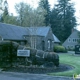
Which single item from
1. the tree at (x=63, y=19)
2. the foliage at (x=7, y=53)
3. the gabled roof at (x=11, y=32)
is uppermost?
the tree at (x=63, y=19)

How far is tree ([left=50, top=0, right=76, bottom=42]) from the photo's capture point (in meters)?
72.6

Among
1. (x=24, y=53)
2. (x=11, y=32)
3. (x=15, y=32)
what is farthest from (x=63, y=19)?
(x=24, y=53)

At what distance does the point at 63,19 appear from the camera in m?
75.2

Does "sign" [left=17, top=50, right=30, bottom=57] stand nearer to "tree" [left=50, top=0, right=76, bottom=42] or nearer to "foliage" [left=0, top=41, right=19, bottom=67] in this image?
"foliage" [left=0, top=41, right=19, bottom=67]

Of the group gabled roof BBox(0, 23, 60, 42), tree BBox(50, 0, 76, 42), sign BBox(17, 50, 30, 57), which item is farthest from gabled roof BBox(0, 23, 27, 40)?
tree BBox(50, 0, 76, 42)

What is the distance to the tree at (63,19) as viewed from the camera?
7256cm

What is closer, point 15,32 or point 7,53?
point 7,53

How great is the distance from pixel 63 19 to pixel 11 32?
40.9 m

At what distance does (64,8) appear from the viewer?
7862 cm

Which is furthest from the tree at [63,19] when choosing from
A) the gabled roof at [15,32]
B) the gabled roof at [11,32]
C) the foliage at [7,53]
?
the foliage at [7,53]

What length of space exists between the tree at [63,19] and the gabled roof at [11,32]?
3204 centimetres

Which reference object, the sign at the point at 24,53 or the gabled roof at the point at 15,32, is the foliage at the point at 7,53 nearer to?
the sign at the point at 24,53

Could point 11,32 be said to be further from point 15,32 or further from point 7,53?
point 7,53

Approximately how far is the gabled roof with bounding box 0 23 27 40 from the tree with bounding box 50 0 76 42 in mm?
32036
